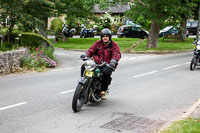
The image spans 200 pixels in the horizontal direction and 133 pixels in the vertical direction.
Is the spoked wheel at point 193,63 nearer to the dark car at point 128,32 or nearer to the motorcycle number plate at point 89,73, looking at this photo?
the motorcycle number plate at point 89,73

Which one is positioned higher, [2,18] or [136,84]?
[2,18]

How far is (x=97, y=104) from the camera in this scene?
846 centimetres

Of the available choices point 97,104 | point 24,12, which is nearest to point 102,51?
point 97,104

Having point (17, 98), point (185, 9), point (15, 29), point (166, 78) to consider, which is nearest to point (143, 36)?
point (185, 9)

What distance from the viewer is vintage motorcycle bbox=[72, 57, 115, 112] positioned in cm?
734

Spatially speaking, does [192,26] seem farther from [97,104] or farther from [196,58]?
[97,104]

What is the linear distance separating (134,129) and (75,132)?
997 millimetres

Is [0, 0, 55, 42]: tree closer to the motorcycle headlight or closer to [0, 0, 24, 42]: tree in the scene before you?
[0, 0, 24, 42]: tree

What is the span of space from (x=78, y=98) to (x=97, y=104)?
1.06 meters

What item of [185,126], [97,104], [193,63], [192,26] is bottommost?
[97,104]

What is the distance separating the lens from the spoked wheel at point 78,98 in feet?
23.8

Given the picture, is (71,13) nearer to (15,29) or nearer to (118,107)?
(15,29)

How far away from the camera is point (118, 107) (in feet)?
26.8

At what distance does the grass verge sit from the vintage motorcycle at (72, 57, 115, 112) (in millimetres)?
1971
